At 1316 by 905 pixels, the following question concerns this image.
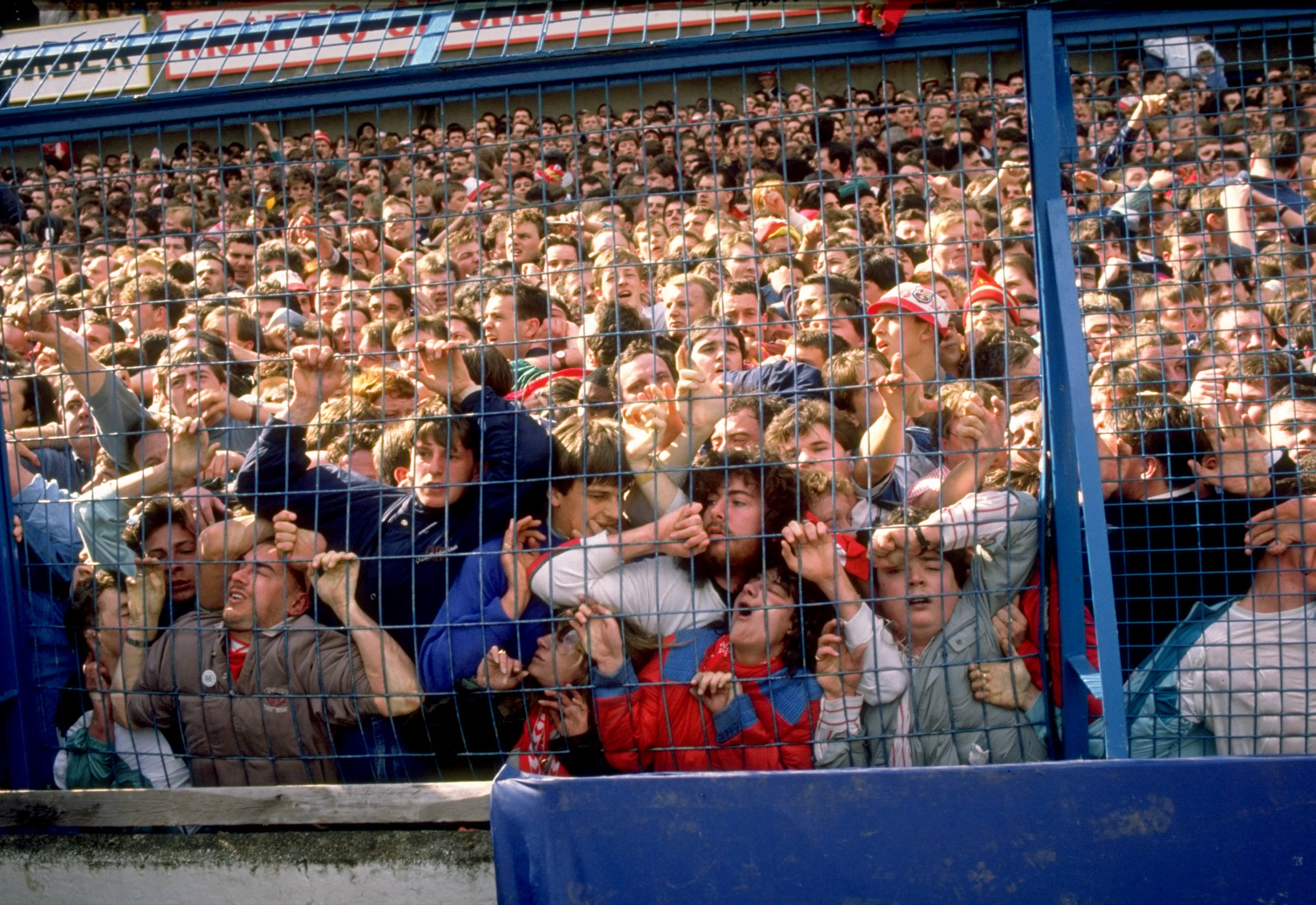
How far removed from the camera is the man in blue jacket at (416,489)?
286 cm

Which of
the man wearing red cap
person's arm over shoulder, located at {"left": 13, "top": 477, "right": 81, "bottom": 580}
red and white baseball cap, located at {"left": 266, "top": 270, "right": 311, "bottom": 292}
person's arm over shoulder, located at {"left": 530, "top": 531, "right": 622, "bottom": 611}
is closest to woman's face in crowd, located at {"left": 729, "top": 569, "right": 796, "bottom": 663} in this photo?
person's arm over shoulder, located at {"left": 530, "top": 531, "right": 622, "bottom": 611}

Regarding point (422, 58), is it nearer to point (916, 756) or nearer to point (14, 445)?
point (14, 445)

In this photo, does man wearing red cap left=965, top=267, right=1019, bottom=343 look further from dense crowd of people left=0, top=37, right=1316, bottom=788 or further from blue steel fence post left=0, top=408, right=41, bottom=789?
blue steel fence post left=0, top=408, right=41, bottom=789

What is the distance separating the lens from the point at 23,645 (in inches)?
124

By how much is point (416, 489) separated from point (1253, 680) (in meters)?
2.08

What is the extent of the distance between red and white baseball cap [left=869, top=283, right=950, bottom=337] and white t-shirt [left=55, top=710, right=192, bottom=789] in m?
2.24

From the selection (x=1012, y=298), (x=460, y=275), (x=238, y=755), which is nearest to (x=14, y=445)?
(x=238, y=755)

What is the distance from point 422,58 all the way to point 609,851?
1883 millimetres

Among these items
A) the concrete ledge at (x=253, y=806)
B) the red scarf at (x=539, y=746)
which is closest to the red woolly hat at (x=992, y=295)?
the red scarf at (x=539, y=746)

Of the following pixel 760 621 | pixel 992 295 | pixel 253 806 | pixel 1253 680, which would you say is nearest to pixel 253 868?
pixel 253 806

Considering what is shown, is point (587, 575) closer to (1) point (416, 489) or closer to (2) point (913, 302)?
(1) point (416, 489)

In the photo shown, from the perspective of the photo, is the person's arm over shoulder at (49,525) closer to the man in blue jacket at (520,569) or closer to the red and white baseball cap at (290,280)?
the red and white baseball cap at (290,280)

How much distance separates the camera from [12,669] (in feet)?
10.3

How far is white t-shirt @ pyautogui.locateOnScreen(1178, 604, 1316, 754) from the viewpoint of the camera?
2.76 metres
